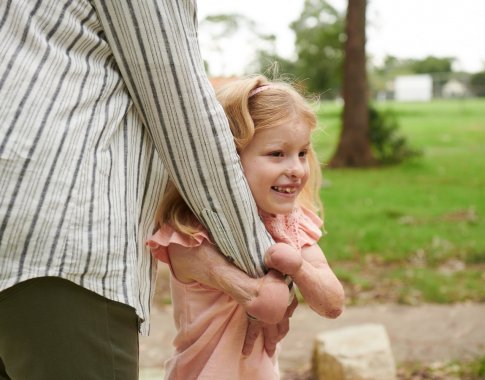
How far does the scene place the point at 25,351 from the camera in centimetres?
135

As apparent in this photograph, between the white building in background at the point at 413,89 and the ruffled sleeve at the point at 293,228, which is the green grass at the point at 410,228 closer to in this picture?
the ruffled sleeve at the point at 293,228

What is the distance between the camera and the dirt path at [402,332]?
180 inches

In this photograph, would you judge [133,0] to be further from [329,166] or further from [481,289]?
[329,166]

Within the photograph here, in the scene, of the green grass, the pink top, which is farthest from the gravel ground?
the pink top

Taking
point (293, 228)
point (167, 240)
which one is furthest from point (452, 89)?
point (167, 240)

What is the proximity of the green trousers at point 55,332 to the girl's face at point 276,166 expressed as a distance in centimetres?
50

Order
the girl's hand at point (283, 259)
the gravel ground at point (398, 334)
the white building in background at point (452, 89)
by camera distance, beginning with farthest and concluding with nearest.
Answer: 1. the white building in background at point (452, 89)
2. the gravel ground at point (398, 334)
3. the girl's hand at point (283, 259)

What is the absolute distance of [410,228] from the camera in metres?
7.73

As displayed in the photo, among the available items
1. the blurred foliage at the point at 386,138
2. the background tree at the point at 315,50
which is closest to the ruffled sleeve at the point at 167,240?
the blurred foliage at the point at 386,138

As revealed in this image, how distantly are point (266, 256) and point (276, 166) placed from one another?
0.24m

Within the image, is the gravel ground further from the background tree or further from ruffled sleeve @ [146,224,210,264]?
the background tree

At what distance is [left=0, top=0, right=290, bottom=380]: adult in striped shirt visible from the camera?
132 centimetres

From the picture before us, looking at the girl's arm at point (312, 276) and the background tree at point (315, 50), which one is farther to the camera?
the background tree at point (315, 50)

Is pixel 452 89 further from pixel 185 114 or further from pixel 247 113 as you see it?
pixel 185 114
